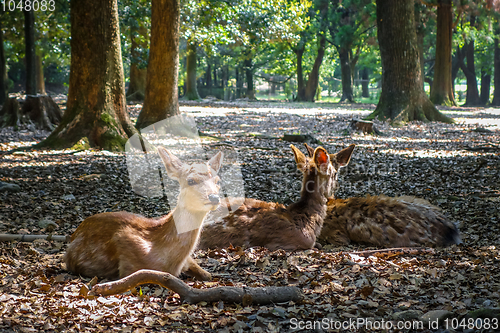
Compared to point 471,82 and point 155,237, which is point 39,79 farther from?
point 471,82

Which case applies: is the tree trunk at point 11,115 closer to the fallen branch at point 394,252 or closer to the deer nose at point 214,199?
the fallen branch at point 394,252

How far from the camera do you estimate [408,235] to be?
6.08 m

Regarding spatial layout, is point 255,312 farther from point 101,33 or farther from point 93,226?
point 101,33

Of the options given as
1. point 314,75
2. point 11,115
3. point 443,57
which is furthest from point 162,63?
point 314,75

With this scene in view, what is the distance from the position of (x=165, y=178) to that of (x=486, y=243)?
6.25 metres

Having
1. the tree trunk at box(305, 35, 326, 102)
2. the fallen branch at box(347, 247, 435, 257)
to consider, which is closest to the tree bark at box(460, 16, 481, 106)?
the tree trunk at box(305, 35, 326, 102)

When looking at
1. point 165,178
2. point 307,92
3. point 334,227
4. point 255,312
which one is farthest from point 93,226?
point 307,92

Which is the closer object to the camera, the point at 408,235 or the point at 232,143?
the point at 408,235

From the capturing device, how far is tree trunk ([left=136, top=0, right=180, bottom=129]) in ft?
44.0

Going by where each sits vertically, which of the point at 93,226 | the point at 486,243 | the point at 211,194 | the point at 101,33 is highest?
the point at 101,33

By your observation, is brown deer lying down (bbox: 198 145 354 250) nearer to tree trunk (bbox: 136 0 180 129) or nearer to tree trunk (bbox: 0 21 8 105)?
tree trunk (bbox: 136 0 180 129)

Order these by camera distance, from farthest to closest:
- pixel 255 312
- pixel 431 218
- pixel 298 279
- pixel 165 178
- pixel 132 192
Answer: pixel 165 178
pixel 132 192
pixel 431 218
pixel 298 279
pixel 255 312

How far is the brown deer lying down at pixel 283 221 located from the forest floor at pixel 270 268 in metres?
0.26

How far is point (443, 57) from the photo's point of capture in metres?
30.8
